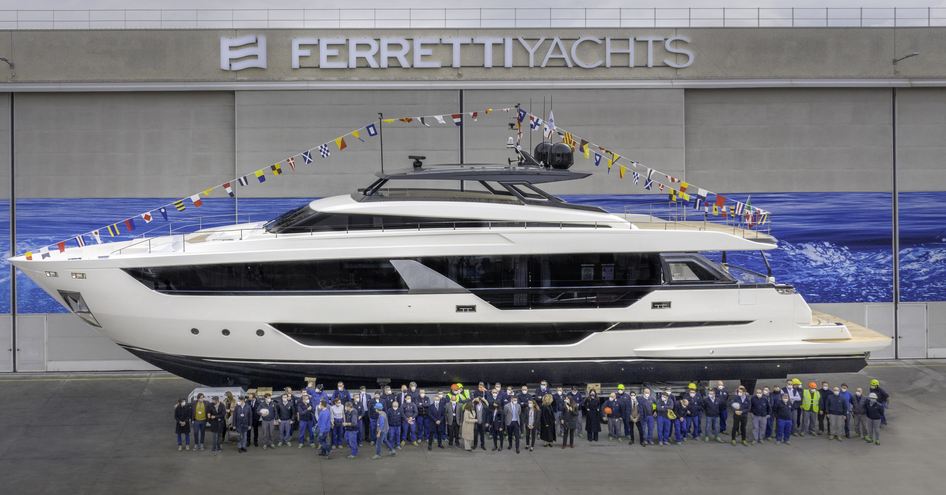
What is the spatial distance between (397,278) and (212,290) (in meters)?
2.73

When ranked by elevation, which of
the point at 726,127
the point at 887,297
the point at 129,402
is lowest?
the point at 129,402

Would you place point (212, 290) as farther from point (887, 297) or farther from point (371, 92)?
point (887, 297)

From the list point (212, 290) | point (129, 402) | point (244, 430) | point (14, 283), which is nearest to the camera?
point (244, 430)

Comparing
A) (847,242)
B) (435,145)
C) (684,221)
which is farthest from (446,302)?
(847,242)

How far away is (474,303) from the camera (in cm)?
1395

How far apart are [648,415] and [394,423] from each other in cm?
356

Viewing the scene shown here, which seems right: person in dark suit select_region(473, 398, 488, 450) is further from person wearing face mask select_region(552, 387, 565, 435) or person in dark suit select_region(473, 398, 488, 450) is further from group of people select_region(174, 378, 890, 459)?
person wearing face mask select_region(552, 387, 565, 435)

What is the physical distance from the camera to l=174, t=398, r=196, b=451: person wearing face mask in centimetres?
1267

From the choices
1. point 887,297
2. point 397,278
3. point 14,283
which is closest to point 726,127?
point 887,297

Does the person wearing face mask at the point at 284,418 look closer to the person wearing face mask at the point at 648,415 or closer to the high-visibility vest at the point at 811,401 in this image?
the person wearing face mask at the point at 648,415

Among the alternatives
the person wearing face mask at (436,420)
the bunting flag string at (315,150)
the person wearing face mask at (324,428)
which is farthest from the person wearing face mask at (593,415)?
the bunting flag string at (315,150)

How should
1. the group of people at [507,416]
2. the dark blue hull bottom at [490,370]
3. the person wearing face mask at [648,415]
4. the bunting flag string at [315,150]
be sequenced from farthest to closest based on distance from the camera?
1. the bunting flag string at [315,150]
2. the dark blue hull bottom at [490,370]
3. the person wearing face mask at [648,415]
4. the group of people at [507,416]

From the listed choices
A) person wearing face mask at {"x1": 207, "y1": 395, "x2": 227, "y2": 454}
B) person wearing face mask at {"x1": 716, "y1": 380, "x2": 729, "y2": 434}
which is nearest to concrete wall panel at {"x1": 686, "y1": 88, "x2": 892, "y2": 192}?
person wearing face mask at {"x1": 716, "y1": 380, "x2": 729, "y2": 434}

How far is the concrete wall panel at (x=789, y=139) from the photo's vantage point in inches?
727
